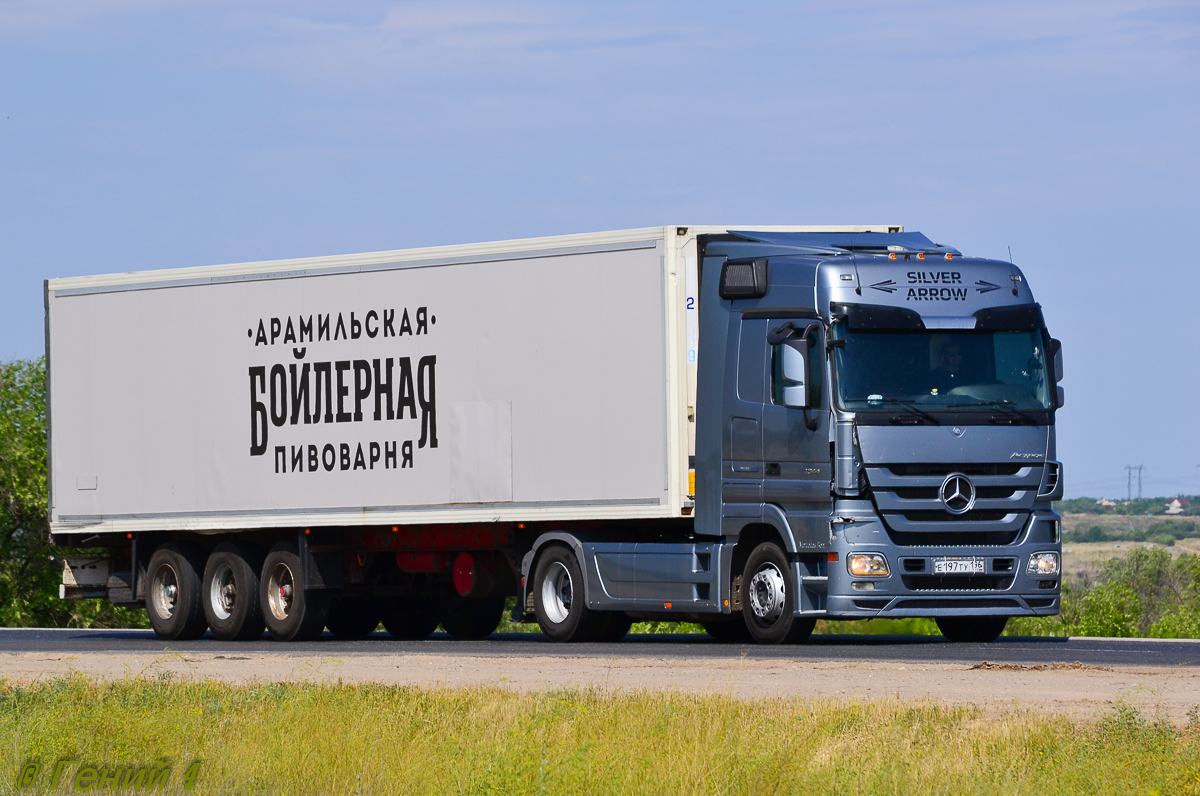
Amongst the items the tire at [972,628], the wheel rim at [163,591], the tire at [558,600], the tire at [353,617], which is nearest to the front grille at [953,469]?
the tire at [972,628]

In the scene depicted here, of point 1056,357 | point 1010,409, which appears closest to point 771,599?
point 1010,409

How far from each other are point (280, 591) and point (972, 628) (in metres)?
8.08

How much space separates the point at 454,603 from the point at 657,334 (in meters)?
6.22

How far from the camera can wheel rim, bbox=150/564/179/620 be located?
79.7 feet

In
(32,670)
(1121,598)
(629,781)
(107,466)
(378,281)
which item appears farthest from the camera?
(1121,598)

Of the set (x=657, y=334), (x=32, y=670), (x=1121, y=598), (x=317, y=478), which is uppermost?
(x=657, y=334)

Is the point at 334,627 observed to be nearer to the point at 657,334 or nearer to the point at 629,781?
the point at 657,334

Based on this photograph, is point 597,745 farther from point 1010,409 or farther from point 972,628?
point 972,628

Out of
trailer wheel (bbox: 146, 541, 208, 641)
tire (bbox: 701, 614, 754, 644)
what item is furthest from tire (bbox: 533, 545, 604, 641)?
trailer wheel (bbox: 146, 541, 208, 641)

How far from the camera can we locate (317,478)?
22.6 m

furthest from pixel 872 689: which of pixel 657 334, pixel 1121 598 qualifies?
pixel 1121 598

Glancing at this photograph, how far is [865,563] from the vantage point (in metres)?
18.5

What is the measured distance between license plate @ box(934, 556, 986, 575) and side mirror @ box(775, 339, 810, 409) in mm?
1966

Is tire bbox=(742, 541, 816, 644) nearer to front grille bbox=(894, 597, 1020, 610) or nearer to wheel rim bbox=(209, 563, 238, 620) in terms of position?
front grille bbox=(894, 597, 1020, 610)
